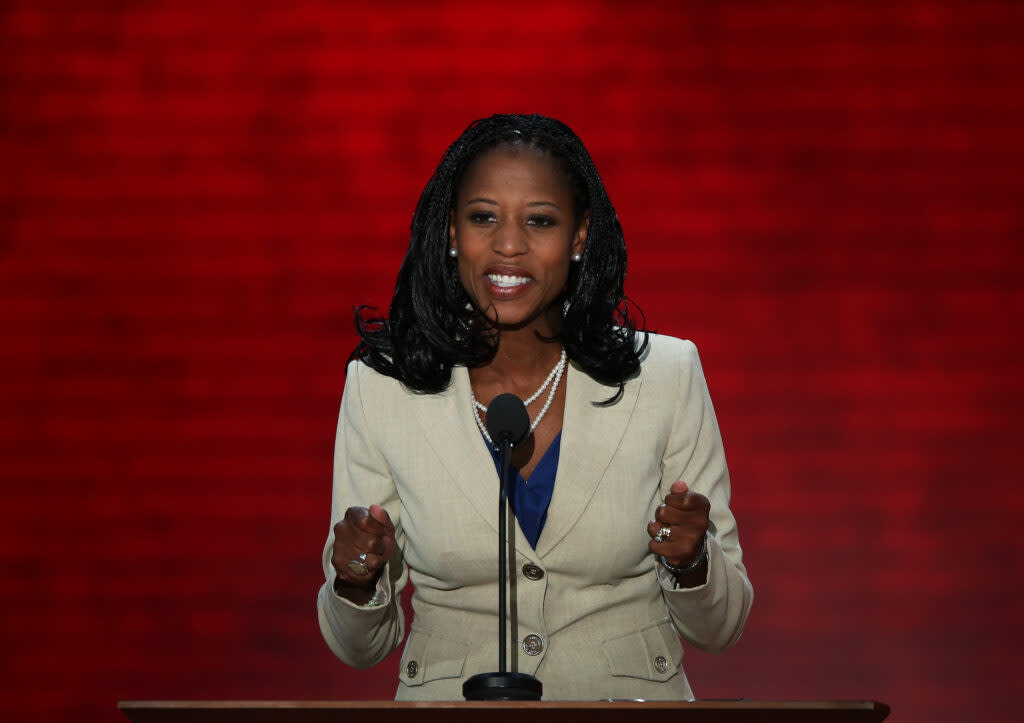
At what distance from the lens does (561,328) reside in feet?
7.20

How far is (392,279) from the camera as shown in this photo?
316 centimetres

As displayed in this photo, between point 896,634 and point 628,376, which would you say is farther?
point 896,634

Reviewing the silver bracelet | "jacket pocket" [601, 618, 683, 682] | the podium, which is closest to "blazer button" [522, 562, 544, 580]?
"jacket pocket" [601, 618, 683, 682]

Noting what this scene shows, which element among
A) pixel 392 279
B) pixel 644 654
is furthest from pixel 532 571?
pixel 392 279

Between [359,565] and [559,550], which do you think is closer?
[359,565]

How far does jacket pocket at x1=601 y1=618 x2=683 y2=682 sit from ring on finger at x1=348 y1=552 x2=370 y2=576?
0.45 metres

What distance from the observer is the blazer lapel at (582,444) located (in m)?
1.94

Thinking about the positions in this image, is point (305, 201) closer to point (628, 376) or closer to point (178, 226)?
point (178, 226)

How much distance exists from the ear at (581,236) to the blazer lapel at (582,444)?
8.5 inches

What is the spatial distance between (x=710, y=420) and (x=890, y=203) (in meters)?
1.25

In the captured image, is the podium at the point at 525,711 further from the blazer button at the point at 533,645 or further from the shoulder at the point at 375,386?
the shoulder at the point at 375,386

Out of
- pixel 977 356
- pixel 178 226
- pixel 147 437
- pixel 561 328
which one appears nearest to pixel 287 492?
pixel 147 437

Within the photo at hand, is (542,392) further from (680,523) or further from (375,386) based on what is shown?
(680,523)

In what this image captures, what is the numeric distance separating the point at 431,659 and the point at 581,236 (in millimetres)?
749
